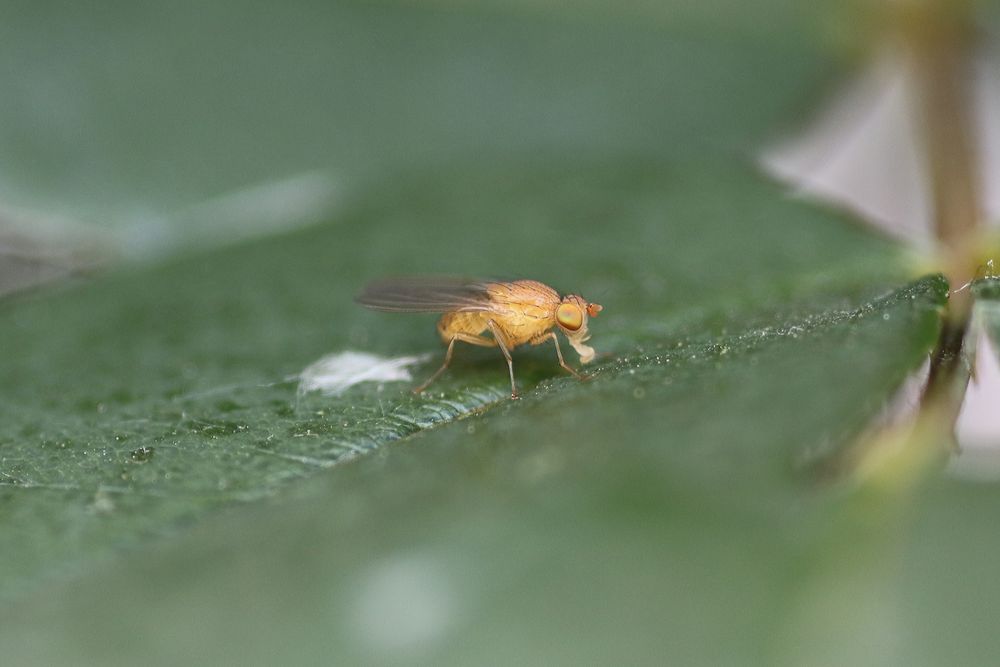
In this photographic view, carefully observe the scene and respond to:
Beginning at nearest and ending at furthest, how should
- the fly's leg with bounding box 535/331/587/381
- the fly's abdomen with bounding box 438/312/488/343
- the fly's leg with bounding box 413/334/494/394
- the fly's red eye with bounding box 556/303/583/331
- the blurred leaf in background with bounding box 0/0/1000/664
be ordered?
the blurred leaf in background with bounding box 0/0/1000/664, the fly's leg with bounding box 535/331/587/381, the fly's leg with bounding box 413/334/494/394, the fly's red eye with bounding box 556/303/583/331, the fly's abdomen with bounding box 438/312/488/343

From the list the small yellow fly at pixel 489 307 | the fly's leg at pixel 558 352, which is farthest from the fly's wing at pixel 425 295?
the fly's leg at pixel 558 352

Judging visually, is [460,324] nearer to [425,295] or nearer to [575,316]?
[425,295]

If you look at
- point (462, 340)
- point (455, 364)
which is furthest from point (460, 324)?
point (455, 364)

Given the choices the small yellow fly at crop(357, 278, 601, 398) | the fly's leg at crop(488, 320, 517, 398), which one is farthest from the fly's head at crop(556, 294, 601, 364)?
the fly's leg at crop(488, 320, 517, 398)

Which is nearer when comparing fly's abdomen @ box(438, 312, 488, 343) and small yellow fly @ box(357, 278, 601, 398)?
small yellow fly @ box(357, 278, 601, 398)

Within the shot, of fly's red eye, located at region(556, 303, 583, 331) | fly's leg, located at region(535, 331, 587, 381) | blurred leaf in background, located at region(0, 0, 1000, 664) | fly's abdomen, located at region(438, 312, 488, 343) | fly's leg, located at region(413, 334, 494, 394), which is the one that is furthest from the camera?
fly's abdomen, located at region(438, 312, 488, 343)

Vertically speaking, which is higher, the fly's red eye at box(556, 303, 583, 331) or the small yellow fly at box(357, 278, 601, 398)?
the small yellow fly at box(357, 278, 601, 398)

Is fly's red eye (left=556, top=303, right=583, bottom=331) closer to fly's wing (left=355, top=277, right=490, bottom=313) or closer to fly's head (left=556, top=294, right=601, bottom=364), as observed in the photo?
fly's head (left=556, top=294, right=601, bottom=364)

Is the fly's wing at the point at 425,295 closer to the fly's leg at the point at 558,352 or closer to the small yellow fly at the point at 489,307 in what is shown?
the small yellow fly at the point at 489,307
